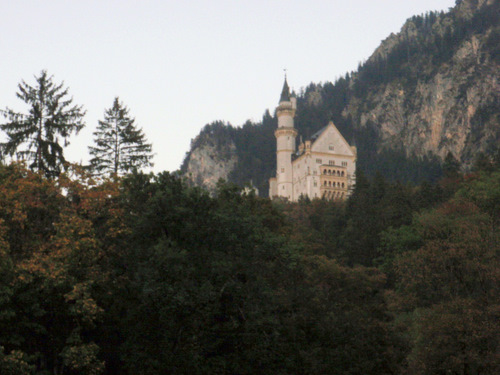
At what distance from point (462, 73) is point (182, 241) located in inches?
6715

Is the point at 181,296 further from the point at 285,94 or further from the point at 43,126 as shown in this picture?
the point at 285,94

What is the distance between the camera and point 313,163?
13025 centimetres

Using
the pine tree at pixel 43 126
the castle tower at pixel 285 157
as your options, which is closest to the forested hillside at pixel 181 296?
the pine tree at pixel 43 126

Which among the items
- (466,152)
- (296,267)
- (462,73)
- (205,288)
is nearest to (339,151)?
(466,152)

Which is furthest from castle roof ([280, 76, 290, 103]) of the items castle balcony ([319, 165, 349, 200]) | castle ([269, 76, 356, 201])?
castle balcony ([319, 165, 349, 200])

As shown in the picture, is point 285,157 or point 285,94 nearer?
point 285,157

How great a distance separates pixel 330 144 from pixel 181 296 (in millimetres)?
109102

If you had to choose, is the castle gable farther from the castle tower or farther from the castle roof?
the castle roof

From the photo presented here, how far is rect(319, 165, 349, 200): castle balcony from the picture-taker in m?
129

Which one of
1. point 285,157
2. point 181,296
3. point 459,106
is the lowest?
point 181,296

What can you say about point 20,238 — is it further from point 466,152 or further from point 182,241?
point 466,152

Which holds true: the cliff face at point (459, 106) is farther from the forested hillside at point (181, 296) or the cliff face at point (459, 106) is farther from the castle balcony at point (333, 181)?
the forested hillside at point (181, 296)

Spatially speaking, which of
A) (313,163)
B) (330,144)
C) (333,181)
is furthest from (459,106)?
(313,163)

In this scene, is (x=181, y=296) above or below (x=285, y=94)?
below
